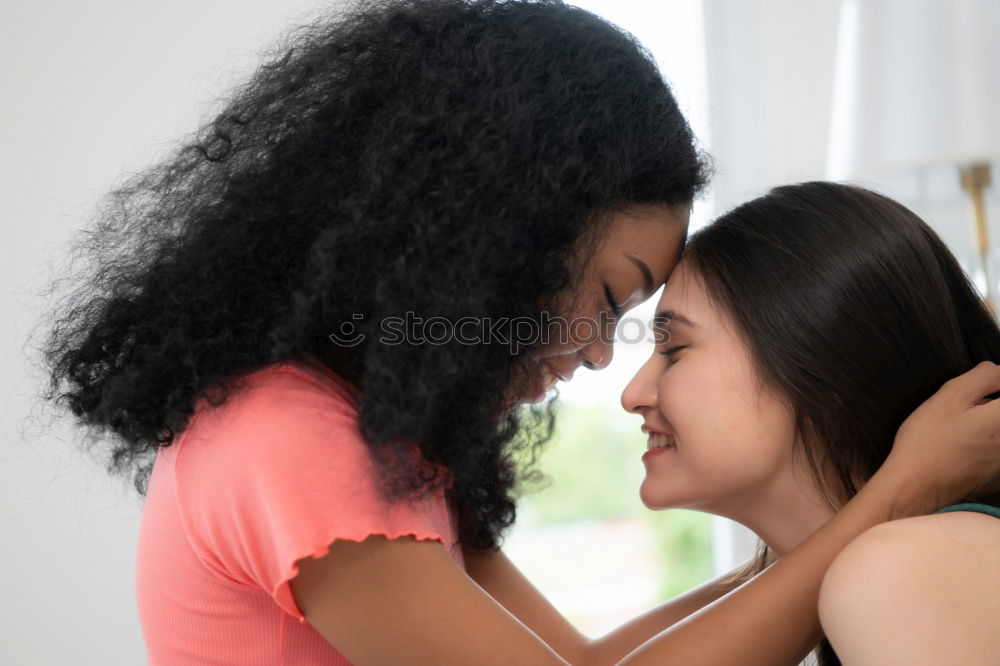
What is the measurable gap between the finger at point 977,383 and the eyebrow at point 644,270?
34cm

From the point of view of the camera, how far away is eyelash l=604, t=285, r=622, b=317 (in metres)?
1.02

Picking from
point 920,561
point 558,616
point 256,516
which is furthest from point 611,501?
point 256,516

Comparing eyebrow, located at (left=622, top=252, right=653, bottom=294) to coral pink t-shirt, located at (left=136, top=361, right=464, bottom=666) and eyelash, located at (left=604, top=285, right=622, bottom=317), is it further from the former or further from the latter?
coral pink t-shirt, located at (left=136, top=361, right=464, bottom=666)

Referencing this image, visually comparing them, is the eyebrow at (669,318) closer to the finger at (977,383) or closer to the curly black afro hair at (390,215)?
the curly black afro hair at (390,215)

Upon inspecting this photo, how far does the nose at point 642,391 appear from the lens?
1164mm

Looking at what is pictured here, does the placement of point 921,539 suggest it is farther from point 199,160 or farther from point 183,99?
point 183,99

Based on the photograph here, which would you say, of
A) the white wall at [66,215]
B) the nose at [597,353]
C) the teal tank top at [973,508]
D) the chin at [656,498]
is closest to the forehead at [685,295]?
the nose at [597,353]

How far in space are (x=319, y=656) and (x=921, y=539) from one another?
22.5 inches

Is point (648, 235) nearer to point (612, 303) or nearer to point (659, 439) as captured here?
point (612, 303)

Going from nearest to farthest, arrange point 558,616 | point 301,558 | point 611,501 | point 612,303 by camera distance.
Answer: point 301,558 < point 612,303 < point 558,616 < point 611,501

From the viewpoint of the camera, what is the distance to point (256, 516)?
776mm

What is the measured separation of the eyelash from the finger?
362 millimetres

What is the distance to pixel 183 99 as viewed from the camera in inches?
71.9

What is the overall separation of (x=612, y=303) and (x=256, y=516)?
46cm
